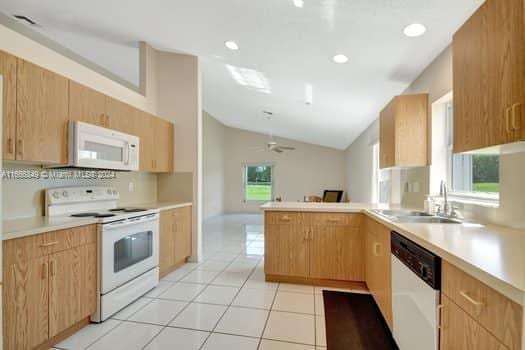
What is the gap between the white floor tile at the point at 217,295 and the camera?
8.53 feet

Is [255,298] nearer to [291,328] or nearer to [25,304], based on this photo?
[291,328]

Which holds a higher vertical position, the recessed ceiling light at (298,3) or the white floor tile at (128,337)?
the recessed ceiling light at (298,3)

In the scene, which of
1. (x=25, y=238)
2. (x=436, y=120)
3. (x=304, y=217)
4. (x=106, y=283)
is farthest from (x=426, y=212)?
(x=25, y=238)

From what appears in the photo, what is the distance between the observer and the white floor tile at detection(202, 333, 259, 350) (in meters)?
1.89

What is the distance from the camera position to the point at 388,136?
2793 mm

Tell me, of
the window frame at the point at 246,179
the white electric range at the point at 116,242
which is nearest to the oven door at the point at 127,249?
the white electric range at the point at 116,242

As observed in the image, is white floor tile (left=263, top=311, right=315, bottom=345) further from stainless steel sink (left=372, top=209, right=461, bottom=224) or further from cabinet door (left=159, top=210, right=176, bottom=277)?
cabinet door (left=159, top=210, right=176, bottom=277)

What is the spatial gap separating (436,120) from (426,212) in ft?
2.97

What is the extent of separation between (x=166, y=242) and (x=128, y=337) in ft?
4.25

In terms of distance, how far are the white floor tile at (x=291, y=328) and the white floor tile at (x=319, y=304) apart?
0.37 feet

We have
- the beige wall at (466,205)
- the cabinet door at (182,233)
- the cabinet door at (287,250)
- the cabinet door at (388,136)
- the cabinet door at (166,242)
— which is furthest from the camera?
the cabinet door at (182,233)

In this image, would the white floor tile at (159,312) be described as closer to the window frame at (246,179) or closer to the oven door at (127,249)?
the oven door at (127,249)

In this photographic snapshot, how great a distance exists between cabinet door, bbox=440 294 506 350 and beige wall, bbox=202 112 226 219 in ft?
23.4

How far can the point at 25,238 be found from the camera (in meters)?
1.67
